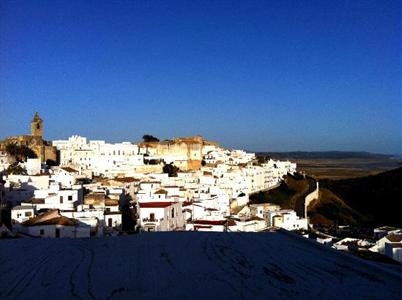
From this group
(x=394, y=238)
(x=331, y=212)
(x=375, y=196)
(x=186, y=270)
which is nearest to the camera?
(x=186, y=270)

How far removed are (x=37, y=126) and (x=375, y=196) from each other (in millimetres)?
35249

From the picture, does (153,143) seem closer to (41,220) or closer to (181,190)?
(181,190)

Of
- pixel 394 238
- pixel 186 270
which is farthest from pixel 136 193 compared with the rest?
pixel 186 270

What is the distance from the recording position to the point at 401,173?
190 ft

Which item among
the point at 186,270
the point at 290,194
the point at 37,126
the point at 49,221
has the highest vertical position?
the point at 37,126

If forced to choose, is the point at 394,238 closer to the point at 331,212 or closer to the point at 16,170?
the point at 331,212

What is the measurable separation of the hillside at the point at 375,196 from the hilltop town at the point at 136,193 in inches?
183

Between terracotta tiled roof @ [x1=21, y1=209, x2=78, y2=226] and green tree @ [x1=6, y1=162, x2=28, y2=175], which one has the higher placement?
A: green tree @ [x1=6, y1=162, x2=28, y2=175]

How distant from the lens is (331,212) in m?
41.1

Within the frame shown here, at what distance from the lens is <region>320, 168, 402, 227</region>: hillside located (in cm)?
4162

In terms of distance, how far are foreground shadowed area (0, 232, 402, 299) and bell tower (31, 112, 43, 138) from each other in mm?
41844

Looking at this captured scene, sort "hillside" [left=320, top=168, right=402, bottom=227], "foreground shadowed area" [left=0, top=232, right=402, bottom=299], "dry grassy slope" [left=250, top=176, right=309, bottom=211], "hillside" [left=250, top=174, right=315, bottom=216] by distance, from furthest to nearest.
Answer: "hillside" [left=320, top=168, right=402, bottom=227], "dry grassy slope" [left=250, top=176, right=309, bottom=211], "hillside" [left=250, top=174, right=315, bottom=216], "foreground shadowed area" [left=0, top=232, right=402, bottom=299]

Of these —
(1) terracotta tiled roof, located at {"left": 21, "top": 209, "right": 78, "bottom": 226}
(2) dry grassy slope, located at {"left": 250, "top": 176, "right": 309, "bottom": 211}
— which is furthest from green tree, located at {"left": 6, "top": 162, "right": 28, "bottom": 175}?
(2) dry grassy slope, located at {"left": 250, "top": 176, "right": 309, "bottom": 211}

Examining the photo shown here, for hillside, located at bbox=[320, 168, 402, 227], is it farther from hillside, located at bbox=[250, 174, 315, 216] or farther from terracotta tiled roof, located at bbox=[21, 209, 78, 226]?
terracotta tiled roof, located at bbox=[21, 209, 78, 226]
